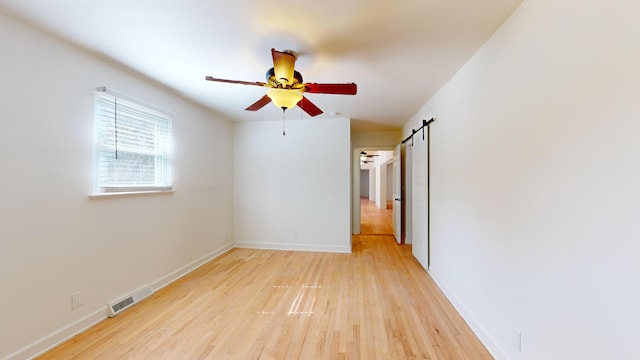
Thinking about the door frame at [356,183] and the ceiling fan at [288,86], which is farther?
the door frame at [356,183]

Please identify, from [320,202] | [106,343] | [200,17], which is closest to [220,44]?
[200,17]

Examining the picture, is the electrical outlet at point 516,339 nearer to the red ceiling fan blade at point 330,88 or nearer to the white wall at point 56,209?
the red ceiling fan blade at point 330,88

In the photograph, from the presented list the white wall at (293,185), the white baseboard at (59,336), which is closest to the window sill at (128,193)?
the white baseboard at (59,336)

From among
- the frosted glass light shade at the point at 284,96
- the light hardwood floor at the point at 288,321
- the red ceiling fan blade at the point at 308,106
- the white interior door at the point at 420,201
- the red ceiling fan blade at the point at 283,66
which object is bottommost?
the light hardwood floor at the point at 288,321

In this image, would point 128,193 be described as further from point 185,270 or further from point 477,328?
point 477,328

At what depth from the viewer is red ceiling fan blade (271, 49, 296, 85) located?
192cm

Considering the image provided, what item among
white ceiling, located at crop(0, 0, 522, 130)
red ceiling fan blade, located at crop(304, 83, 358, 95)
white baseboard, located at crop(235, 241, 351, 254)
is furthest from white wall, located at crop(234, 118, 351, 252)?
red ceiling fan blade, located at crop(304, 83, 358, 95)

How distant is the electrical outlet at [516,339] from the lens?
63.4 inches

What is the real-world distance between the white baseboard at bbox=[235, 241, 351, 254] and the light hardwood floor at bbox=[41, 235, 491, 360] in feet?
2.98

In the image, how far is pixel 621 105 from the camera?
3.28 ft

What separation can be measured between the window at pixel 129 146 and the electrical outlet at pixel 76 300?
888mm

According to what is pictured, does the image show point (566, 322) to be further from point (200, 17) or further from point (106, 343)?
point (106, 343)

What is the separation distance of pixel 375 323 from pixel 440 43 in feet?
8.20

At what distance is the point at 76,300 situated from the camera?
2.18 meters
